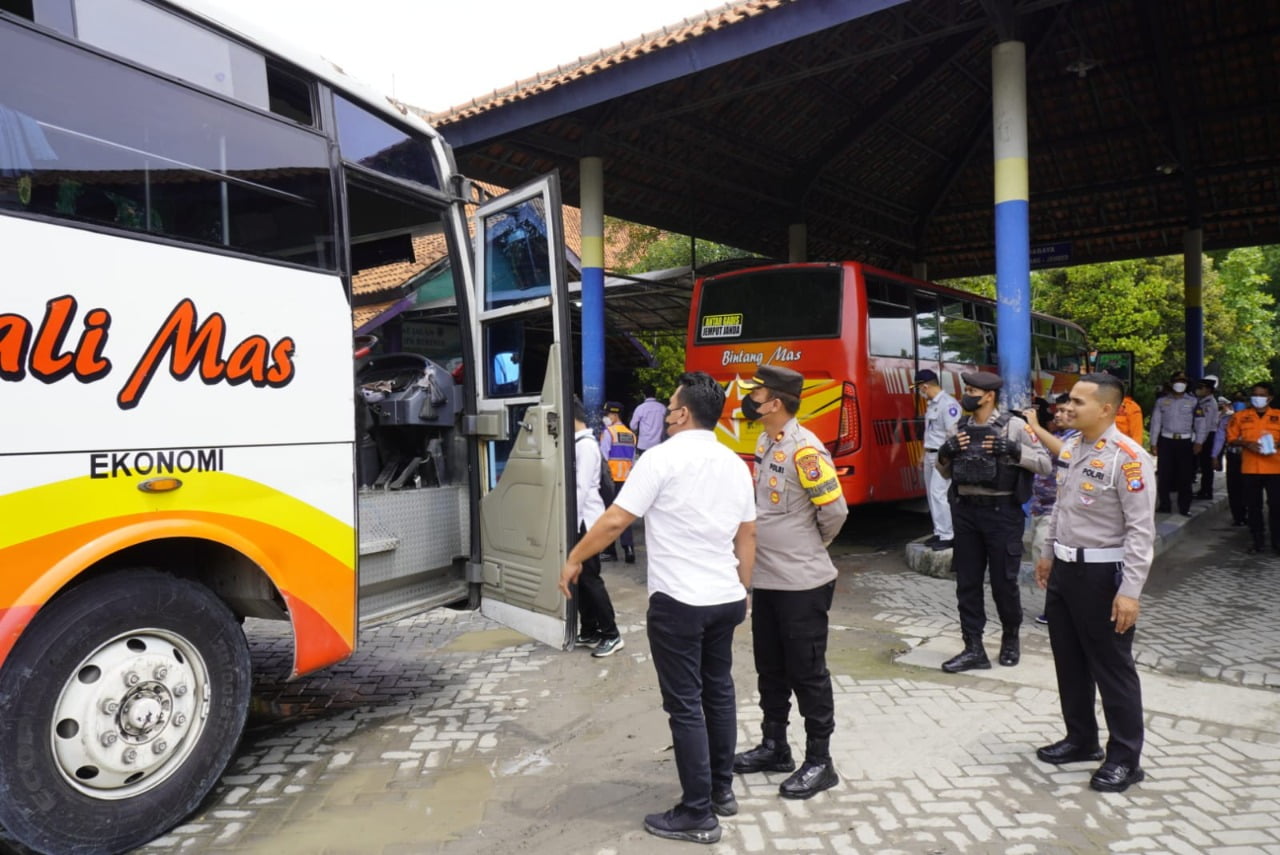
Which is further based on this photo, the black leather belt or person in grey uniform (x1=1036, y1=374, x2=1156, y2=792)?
the black leather belt

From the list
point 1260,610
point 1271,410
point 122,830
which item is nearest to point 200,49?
point 122,830

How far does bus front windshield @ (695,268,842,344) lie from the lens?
9.05 m

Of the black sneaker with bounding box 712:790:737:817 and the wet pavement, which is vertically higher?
the black sneaker with bounding box 712:790:737:817

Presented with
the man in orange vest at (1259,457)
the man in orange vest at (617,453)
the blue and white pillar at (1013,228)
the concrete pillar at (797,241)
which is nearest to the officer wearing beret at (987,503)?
the blue and white pillar at (1013,228)

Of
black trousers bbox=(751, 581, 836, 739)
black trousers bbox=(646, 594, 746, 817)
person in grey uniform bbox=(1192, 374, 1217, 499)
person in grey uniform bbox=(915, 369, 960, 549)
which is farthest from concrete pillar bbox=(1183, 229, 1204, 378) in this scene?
black trousers bbox=(646, 594, 746, 817)

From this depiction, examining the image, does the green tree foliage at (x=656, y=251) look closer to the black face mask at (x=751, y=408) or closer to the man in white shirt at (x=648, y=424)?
the man in white shirt at (x=648, y=424)

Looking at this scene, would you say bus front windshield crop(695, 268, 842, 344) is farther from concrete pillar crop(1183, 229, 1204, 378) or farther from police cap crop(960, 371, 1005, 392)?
concrete pillar crop(1183, 229, 1204, 378)

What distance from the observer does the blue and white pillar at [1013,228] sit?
819 centimetres

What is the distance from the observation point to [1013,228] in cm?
825

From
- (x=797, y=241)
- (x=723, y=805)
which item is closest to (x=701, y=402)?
(x=723, y=805)

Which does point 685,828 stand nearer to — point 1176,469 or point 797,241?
point 1176,469

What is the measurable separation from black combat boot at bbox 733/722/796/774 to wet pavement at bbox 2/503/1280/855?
0.16ft

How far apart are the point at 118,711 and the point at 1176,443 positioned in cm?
1213

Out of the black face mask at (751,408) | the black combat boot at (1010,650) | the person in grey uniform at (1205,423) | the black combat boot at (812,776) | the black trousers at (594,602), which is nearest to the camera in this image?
the black combat boot at (812,776)
